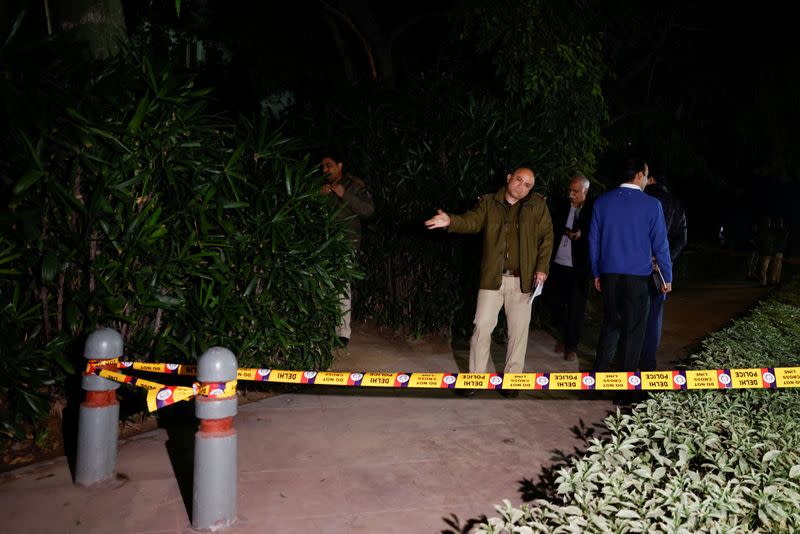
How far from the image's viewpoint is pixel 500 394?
6215mm

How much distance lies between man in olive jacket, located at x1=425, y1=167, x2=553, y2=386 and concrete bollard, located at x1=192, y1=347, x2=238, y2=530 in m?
2.91

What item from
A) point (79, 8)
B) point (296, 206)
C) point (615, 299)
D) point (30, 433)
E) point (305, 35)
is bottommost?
point (30, 433)

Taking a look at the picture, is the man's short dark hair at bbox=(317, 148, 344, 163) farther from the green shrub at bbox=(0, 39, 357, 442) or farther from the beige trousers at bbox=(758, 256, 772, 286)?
the beige trousers at bbox=(758, 256, 772, 286)

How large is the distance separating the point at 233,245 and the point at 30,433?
1.91 m

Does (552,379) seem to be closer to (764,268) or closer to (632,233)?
(632,233)

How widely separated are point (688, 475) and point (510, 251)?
2.83m

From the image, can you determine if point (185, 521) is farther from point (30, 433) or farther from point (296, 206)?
point (296, 206)

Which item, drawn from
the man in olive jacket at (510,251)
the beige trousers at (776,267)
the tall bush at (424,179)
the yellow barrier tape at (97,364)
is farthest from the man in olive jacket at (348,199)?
the beige trousers at (776,267)

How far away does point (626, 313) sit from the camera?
5789 mm

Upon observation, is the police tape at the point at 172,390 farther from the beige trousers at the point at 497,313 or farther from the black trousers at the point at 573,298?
the black trousers at the point at 573,298

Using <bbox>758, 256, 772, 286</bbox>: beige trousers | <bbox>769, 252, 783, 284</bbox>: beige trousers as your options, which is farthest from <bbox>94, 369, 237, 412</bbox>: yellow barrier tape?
<bbox>769, 252, 783, 284</bbox>: beige trousers

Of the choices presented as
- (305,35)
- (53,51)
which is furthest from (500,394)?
(305,35)

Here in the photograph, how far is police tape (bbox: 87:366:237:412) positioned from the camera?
3.41m

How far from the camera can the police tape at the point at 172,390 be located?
341 cm
